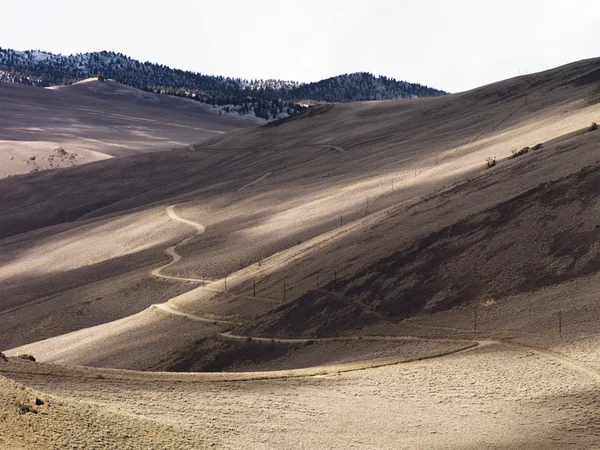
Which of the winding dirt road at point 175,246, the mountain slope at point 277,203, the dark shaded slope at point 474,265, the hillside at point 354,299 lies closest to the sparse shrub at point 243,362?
the hillside at point 354,299

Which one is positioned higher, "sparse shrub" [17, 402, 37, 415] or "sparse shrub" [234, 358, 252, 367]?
"sparse shrub" [17, 402, 37, 415]

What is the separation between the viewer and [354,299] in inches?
1810

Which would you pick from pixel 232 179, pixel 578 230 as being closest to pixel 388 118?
pixel 232 179

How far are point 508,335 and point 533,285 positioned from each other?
4.96 meters

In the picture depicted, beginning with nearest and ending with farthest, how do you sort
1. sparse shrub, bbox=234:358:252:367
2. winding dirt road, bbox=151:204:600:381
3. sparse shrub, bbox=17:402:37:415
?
sparse shrub, bbox=17:402:37:415, winding dirt road, bbox=151:204:600:381, sparse shrub, bbox=234:358:252:367

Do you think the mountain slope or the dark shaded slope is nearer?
the dark shaded slope

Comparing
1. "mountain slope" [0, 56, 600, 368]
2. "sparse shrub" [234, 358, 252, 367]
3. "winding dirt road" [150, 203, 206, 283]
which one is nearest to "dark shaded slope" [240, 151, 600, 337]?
"mountain slope" [0, 56, 600, 368]

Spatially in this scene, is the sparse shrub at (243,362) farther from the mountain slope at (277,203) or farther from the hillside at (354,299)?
the mountain slope at (277,203)

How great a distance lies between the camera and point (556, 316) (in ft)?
122

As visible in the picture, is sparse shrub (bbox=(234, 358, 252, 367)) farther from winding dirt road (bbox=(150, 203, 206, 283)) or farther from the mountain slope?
winding dirt road (bbox=(150, 203, 206, 283))

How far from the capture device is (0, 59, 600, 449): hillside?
1082 inches

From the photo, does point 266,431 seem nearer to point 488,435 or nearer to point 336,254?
point 488,435

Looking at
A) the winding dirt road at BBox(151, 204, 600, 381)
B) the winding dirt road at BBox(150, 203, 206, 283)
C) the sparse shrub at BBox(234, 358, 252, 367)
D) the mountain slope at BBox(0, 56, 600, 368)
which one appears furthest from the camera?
the winding dirt road at BBox(150, 203, 206, 283)

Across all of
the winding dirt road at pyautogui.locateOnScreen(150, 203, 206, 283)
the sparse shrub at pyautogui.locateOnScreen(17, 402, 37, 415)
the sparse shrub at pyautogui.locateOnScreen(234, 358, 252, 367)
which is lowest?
the sparse shrub at pyautogui.locateOnScreen(234, 358, 252, 367)
